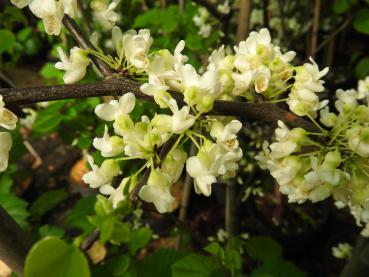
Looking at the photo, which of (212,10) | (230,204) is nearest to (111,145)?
(212,10)

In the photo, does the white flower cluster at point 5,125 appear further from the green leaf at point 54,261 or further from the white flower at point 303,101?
the white flower at point 303,101

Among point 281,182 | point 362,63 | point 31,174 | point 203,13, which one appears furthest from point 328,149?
point 31,174

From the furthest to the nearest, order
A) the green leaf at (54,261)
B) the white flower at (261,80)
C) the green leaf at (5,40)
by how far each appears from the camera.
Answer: the green leaf at (5,40) < the white flower at (261,80) < the green leaf at (54,261)

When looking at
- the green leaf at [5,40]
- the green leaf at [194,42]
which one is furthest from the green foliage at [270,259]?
the green leaf at [5,40]

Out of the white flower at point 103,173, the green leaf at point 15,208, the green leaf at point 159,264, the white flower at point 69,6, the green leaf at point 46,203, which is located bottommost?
the green leaf at point 46,203

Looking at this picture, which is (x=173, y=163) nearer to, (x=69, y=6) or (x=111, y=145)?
(x=111, y=145)

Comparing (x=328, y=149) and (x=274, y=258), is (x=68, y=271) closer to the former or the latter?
(x=328, y=149)

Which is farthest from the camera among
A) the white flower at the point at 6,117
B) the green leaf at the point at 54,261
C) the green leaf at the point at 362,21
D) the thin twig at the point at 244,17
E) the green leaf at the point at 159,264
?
the green leaf at the point at 362,21

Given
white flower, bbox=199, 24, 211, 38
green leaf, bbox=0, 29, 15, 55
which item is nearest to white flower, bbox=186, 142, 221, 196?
white flower, bbox=199, 24, 211, 38

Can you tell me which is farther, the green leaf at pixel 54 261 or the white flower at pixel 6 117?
the white flower at pixel 6 117
